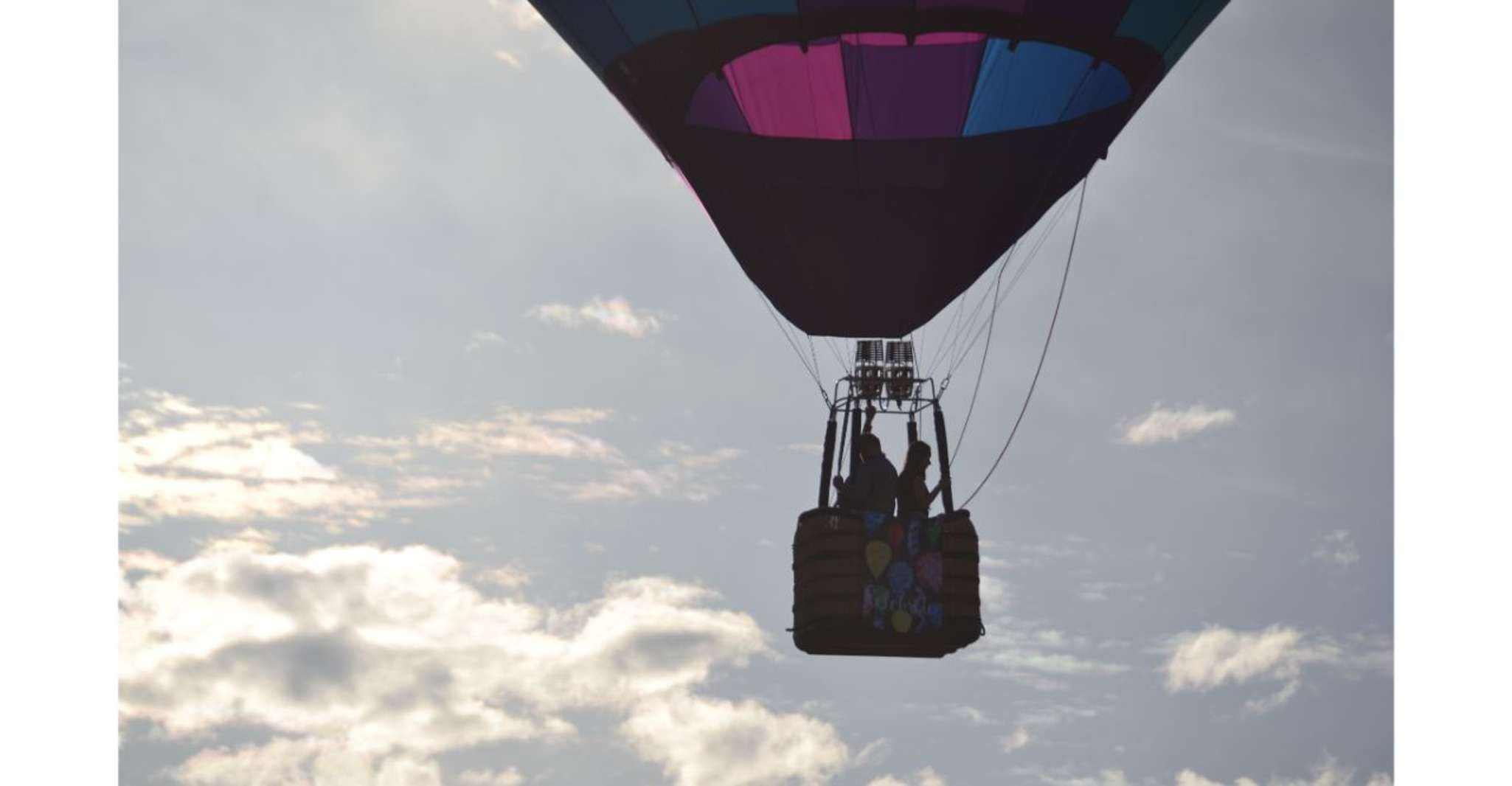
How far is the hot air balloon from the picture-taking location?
617 inches

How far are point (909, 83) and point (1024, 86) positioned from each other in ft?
2.72

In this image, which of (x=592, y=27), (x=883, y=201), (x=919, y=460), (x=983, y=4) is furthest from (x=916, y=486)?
(x=592, y=27)

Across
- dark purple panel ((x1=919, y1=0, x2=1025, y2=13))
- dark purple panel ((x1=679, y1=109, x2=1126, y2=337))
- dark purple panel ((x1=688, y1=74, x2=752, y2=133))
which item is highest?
dark purple panel ((x1=919, y1=0, x2=1025, y2=13))

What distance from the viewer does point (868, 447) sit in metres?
14.8

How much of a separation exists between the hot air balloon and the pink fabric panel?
0.01 metres

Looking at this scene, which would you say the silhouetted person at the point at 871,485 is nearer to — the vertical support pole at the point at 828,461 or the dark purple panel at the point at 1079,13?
the vertical support pole at the point at 828,461

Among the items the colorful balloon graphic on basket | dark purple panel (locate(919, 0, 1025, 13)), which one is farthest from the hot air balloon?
the colorful balloon graphic on basket

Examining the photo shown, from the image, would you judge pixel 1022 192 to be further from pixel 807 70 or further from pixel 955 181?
pixel 807 70

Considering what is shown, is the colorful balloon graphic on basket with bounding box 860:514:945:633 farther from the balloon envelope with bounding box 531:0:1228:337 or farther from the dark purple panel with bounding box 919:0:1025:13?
the dark purple panel with bounding box 919:0:1025:13

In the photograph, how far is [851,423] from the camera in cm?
1573

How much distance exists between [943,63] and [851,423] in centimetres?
268

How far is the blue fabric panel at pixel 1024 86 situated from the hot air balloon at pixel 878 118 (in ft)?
0.05

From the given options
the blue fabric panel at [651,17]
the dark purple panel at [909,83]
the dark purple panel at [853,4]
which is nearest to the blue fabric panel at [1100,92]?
the dark purple panel at [909,83]

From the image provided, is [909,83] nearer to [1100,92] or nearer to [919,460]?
[1100,92]
